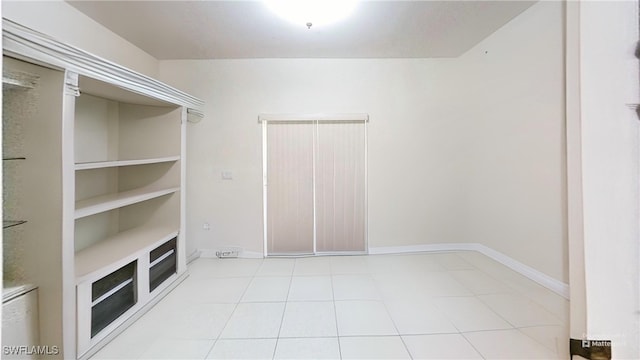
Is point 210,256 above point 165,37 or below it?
below

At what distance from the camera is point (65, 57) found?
1.67 m

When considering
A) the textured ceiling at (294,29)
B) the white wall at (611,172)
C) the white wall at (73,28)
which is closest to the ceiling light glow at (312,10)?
the textured ceiling at (294,29)

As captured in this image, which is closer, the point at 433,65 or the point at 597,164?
the point at 597,164

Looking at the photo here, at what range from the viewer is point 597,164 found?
998 mm

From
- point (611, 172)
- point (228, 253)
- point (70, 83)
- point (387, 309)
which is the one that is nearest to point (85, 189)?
point (70, 83)

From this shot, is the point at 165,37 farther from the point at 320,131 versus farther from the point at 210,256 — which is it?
the point at 210,256

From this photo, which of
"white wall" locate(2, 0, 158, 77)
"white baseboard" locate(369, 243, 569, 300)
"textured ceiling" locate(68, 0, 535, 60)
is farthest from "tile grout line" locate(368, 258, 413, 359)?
"white wall" locate(2, 0, 158, 77)

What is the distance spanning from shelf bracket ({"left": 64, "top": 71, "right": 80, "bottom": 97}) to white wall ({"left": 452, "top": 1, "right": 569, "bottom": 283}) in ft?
12.0

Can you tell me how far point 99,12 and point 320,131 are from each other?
101 inches

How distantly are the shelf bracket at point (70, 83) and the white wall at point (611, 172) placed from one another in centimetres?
266

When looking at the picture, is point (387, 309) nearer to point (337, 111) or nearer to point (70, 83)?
point (337, 111)

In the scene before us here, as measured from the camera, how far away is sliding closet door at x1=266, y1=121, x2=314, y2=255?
12.3 ft

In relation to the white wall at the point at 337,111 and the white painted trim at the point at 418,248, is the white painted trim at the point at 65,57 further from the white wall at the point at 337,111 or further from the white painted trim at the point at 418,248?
the white painted trim at the point at 418,248

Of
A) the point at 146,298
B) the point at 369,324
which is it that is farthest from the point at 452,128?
the point at 146,298
